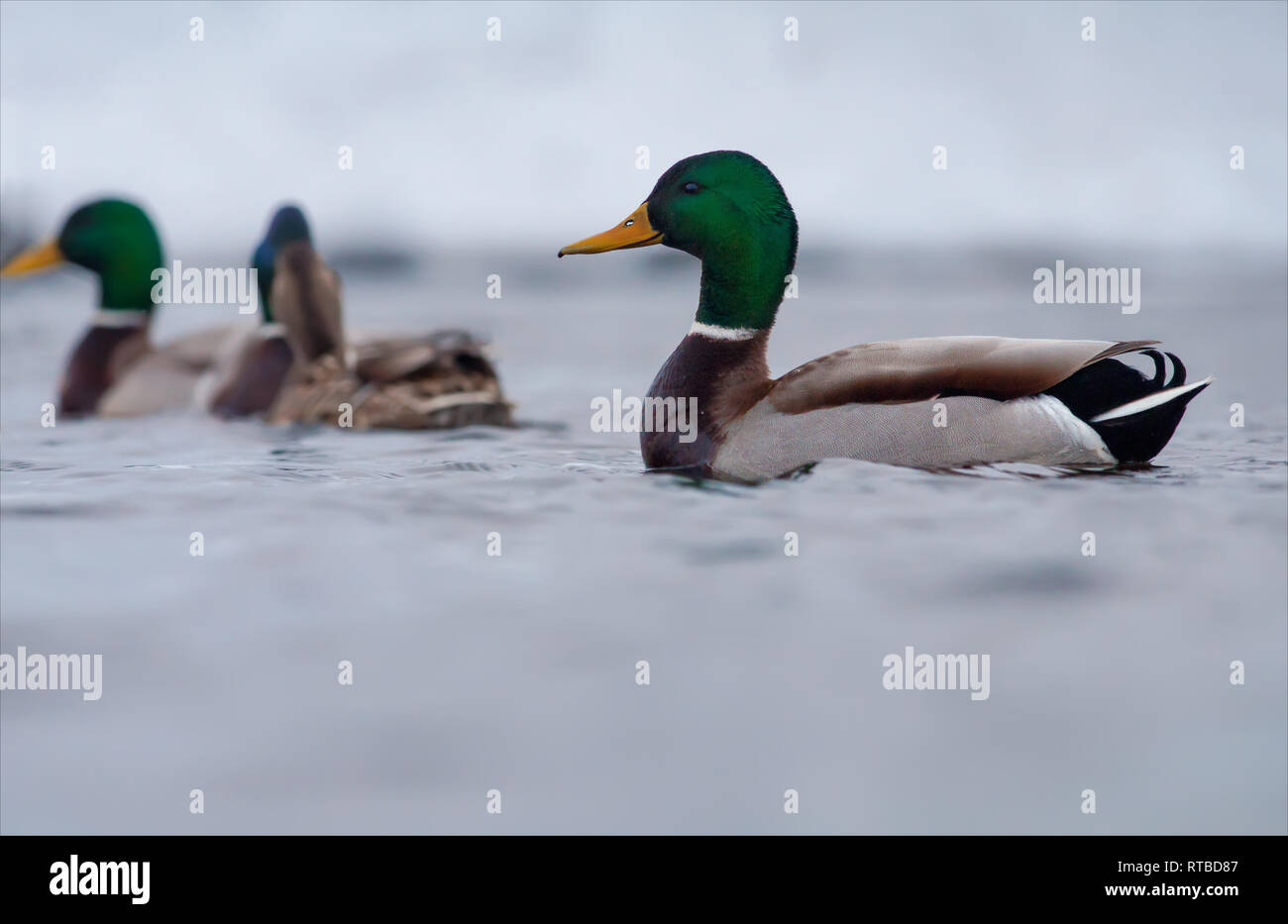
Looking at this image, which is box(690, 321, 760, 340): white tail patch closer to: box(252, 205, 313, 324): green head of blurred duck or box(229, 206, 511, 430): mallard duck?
box(229, 206, 511, 430): mallard duck

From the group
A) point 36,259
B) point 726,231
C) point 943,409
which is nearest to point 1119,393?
point 943,409

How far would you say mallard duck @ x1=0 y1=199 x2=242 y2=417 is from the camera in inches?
389

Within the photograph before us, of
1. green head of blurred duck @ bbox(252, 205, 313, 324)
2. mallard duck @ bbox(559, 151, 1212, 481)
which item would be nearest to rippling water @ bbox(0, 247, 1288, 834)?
mallard duck @ bbox(559, 151, 1212, 481)

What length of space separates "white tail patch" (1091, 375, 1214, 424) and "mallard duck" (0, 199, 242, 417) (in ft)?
19.9

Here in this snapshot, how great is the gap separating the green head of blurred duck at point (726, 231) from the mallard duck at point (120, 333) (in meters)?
4.51

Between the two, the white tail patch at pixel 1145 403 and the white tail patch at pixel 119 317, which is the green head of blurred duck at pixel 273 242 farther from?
the white tail patch at pixel 1145 403

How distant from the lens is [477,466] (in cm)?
671

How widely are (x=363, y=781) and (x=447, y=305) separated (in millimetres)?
→ 21301

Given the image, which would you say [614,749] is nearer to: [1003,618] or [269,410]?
[1003,618]

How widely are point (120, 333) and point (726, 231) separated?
5748mm

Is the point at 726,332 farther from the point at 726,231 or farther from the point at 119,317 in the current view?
the point at 119,317

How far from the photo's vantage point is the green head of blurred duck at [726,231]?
629 cm

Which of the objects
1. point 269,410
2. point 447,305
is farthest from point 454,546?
point 447,305

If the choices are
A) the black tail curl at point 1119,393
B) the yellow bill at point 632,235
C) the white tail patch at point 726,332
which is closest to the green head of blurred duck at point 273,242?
the yellow bill at point 632,235
